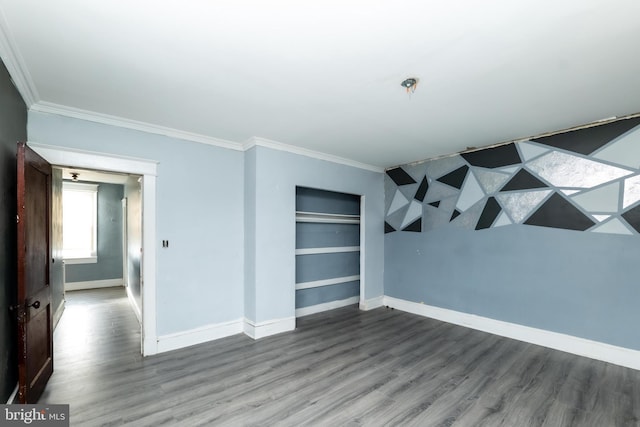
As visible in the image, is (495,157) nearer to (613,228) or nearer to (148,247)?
(613,228)

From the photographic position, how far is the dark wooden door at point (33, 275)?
1.98 m

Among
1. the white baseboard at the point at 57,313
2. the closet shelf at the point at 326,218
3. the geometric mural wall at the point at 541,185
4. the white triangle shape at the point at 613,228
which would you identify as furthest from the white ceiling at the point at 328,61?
the white baseboard at the point at 57,313

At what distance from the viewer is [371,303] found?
4988mm

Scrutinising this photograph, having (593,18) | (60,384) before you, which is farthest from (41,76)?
(593,18)

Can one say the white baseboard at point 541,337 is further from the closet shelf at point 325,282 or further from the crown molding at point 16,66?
the crown molding at point 16,66

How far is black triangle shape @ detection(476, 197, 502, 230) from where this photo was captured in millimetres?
3864

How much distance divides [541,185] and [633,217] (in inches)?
33.0

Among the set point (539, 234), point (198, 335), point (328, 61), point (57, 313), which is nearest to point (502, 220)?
point (539, 234)

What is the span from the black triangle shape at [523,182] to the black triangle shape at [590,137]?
406 mm

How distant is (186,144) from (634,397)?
4891 millimetres

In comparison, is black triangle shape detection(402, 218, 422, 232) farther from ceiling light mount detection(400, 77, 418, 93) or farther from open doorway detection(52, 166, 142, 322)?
open doorway detection(52, 166, 142, 322)

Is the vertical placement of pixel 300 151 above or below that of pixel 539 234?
above

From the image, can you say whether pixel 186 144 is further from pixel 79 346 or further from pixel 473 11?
pixel 473 11

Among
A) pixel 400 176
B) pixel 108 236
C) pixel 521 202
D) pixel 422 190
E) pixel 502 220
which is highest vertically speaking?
pixel 400 176
